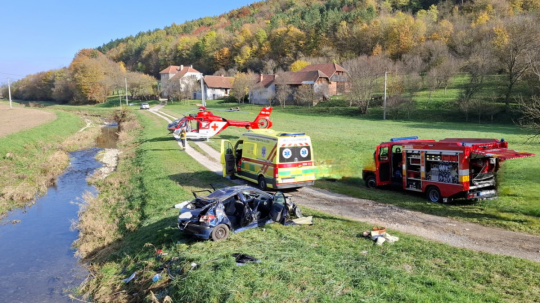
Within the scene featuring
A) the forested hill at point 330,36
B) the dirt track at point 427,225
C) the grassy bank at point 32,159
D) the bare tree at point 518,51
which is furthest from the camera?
the forested hill at point 330,36

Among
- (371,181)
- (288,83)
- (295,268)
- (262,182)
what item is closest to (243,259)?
(295,268)

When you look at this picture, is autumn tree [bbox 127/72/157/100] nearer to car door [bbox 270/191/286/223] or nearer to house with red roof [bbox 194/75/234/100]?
house with red roof [bbox 194/75/234/100]

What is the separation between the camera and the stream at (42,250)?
35.1ft

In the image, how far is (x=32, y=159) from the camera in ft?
91.2

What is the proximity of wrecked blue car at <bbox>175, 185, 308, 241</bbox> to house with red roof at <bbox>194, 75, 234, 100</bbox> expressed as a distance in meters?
88.2

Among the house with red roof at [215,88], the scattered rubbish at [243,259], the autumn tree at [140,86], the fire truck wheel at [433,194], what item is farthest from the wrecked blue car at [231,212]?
the autumn tree at [140,86]

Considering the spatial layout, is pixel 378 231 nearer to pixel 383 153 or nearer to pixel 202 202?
pixel 202 202

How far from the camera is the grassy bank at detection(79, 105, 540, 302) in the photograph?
7418 millimetres

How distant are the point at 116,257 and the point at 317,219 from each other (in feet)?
21.8

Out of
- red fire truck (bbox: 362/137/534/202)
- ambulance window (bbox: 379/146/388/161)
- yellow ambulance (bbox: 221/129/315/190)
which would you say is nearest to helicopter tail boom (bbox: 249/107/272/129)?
yellow ambulance (bbox: 221/129/315/190)

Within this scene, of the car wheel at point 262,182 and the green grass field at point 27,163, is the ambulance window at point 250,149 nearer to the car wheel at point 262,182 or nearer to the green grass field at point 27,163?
the car wheel at point 262,182

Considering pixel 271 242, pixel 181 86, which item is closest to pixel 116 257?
pixel 271 242

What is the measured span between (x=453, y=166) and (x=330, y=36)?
98.2 meters

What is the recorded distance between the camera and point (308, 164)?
1653 cm
